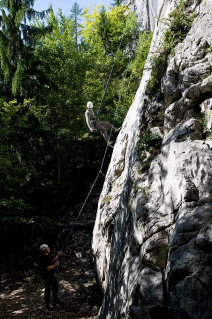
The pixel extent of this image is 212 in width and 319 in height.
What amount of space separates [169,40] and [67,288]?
8143mm

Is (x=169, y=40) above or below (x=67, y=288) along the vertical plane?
above

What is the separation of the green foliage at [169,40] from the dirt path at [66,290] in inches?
238

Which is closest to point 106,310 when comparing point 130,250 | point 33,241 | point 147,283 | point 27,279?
point 130,250

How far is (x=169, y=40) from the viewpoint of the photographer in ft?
22.0

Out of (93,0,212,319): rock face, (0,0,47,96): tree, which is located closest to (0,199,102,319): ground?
(93,0,212,319): rock face

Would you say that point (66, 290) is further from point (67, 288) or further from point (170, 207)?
point (170, 207)

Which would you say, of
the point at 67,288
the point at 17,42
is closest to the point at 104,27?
the point at 17,42

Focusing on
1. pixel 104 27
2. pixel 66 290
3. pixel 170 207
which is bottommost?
pixel 66 290

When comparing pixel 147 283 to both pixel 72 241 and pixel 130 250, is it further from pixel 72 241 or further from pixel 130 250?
pixel 72 241

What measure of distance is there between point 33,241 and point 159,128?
7.84 m

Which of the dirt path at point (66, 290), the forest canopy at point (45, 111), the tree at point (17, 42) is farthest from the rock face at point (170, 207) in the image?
the tree at point (17, 42)

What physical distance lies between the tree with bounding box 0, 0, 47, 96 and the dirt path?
7398 mm

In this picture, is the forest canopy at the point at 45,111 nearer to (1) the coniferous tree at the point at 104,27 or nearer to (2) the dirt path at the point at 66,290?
(2) the dirt path at the point at 66,290

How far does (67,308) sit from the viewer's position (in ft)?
22.8
